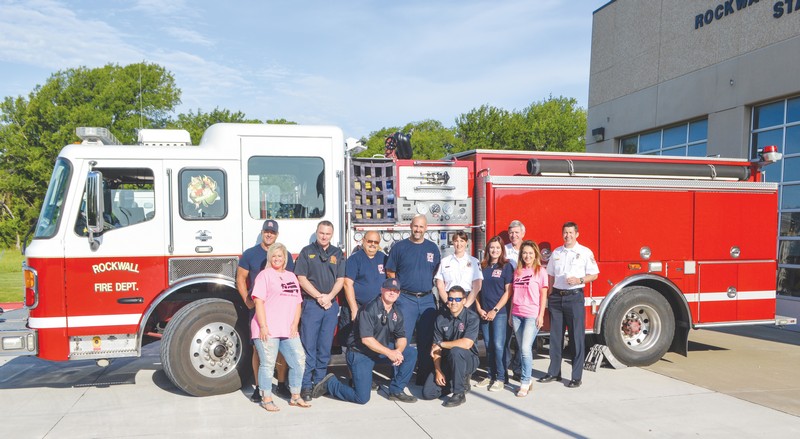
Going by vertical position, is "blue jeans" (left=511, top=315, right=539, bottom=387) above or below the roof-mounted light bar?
below

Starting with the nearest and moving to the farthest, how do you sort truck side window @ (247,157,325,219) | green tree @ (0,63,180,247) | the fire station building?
truck side window @ (247,157,325,219) → the fire station building → green tree @ (0,63,180,247)

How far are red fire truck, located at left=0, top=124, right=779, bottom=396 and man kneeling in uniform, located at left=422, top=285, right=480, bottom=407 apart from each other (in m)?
1.29

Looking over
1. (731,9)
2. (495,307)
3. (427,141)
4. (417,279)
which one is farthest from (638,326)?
(427,141)

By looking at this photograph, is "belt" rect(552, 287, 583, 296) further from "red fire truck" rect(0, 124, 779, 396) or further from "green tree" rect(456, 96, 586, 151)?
"green tree" rect(456, 96, 586, 151)

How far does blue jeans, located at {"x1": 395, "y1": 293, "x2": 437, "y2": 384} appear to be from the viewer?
248 inches

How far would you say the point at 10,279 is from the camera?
2100cm

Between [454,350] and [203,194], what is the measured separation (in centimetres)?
318

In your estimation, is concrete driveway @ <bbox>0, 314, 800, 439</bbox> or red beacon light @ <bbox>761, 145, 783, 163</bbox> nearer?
concrete driveway @ <bbox>0, 314, 800, 439</bbox>

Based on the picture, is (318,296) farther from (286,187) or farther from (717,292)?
(717,292)

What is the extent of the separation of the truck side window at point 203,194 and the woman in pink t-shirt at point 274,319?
1004 mm

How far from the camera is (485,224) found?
716cm

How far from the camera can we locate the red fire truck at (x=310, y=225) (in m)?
5.92

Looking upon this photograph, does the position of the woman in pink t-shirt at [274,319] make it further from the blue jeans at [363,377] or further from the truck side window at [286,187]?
the truck side window at [286,187]

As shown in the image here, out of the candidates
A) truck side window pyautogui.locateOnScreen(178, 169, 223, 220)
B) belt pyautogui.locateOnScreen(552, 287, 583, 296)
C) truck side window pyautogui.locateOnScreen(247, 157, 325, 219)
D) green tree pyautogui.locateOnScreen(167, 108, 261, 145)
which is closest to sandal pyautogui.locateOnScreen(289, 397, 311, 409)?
truck side window pyautogui.locateOnScreen(247, 157, 325, 219)
